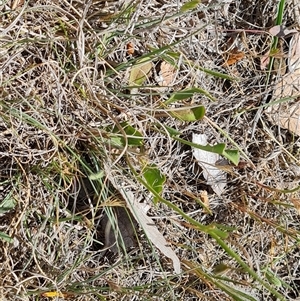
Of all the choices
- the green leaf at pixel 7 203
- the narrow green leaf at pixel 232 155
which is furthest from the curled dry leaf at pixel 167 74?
the green leaf at pixel 7 203

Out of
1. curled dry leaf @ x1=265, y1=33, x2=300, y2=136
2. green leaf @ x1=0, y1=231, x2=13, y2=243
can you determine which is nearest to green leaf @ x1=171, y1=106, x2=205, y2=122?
curled dry leaf @ x1=265, y1=33, x2=300, y2=136

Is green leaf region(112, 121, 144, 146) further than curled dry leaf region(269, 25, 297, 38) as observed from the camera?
No

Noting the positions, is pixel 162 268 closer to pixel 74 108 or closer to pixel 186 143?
pixel 186 143

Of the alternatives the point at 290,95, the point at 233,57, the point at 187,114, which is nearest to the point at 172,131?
the point at 187,114

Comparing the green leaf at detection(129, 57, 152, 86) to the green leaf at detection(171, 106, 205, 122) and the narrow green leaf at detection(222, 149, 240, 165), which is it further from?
the narrow green leaf at detection(222, 149, 240, 165)

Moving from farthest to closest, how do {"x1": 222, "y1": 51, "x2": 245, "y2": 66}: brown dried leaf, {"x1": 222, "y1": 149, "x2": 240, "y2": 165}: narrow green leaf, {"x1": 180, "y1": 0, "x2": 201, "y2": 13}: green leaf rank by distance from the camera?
{"x1": 222, "y1": 51, "x2": 245, "y2": 66}: brown dried leaf < {"x1": 222, "y1": 149, "x2": 240, "y2": 165}: narrow green leaf < {"x1": 180, "y1": 0, "x2": 201, "y2": 13}: green leaf

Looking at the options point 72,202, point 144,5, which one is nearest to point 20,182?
point 72,202

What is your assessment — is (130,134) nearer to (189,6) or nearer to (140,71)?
(140,71)
